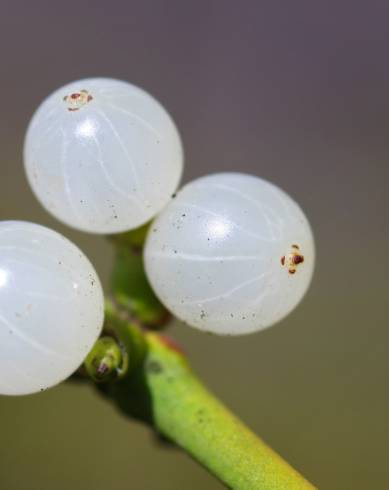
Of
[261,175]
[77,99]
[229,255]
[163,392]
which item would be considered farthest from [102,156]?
[261,175]

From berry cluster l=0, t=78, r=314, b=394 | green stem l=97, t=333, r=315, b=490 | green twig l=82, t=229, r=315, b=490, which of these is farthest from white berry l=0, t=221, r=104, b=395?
green stem l=97, t=333, r=315, b=490

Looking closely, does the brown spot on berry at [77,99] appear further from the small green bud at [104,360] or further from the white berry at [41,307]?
the small green bud at [104,360]

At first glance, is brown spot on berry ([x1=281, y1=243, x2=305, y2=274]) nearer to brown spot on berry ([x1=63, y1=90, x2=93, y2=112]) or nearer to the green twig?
the green twig

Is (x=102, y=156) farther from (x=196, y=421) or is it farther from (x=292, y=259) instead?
(x=196, y=421)

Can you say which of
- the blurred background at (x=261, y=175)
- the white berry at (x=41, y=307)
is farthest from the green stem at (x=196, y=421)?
the blurred background at (x=261, y=175)

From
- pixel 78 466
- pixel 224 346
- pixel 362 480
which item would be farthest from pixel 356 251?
pixel 78 466

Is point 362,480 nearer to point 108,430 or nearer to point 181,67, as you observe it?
point 108,430

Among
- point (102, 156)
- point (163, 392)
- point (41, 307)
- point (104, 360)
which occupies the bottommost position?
point (163, 392)
